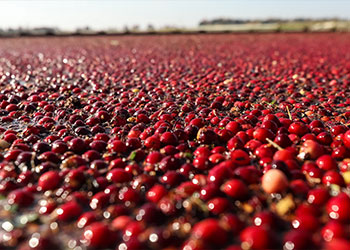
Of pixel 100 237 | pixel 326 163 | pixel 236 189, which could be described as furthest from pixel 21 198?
pixel 326 163

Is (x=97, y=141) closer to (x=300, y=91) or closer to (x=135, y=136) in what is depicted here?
(x=135, y=136)

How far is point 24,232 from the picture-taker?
1783 mm

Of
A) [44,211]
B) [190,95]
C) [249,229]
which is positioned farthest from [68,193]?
[190,95]

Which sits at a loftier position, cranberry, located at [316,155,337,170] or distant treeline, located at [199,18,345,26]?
cranberry, located at [316,155,337,170]

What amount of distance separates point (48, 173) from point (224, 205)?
126 cm

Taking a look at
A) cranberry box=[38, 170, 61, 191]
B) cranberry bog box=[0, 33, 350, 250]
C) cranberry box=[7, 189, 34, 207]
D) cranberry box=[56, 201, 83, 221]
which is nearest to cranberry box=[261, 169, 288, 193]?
cranberry bog box=[0, 33, 350, 250]

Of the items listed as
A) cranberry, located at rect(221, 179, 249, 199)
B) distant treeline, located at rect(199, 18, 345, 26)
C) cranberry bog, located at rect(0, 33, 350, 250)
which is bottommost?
distant treeline, located at rect(199, 18, 345, 26)

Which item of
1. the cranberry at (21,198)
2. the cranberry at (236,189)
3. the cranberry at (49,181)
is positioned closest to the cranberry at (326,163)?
the cranberry at (236,189)

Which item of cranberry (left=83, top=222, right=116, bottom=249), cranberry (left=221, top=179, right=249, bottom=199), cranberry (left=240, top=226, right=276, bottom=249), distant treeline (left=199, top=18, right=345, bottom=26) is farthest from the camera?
distant treeline (left=199, top=18, right=345, bottom=26)

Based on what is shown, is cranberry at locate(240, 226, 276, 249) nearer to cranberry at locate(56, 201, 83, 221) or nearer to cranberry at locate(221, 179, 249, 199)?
cranberry at locate(221, 179, 249, 199)

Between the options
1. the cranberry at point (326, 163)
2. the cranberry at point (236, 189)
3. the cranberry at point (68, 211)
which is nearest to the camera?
the cranberry at point (68, 211)

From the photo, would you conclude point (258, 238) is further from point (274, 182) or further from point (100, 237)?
point (100, 237)

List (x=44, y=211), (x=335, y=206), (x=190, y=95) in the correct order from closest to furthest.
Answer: (x=335, y=206) < (x=44, y=211) < (x=190, y=95)

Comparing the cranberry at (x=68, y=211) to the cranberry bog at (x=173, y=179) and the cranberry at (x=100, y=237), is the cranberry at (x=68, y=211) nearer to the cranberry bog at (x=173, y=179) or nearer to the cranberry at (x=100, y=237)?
the cranberry bog at (x=173, y=179)
